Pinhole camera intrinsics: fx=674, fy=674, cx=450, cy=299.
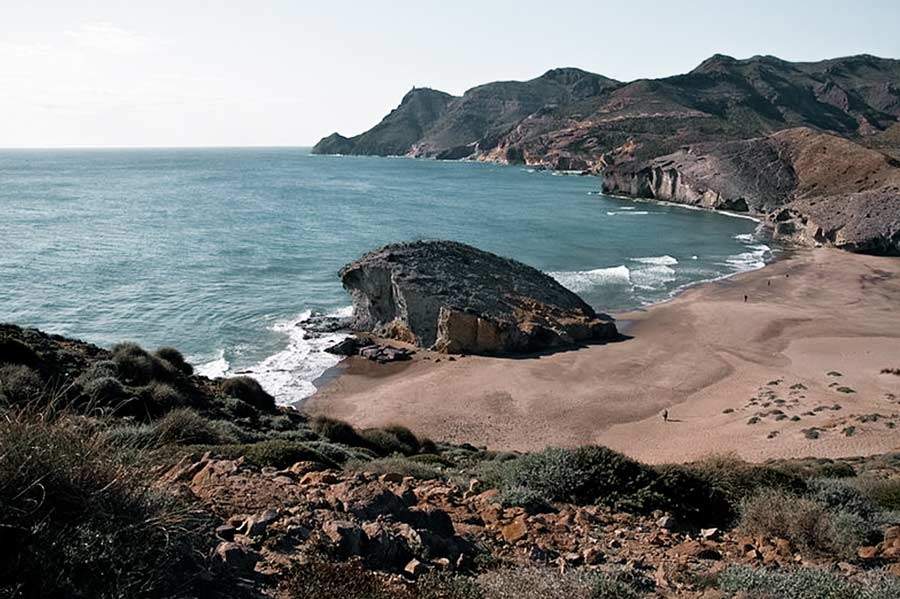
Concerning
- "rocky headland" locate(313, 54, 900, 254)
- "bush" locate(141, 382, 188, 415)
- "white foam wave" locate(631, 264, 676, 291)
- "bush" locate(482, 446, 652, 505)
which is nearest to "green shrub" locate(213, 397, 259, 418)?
"bush" locate(141, 382, 188, 415)

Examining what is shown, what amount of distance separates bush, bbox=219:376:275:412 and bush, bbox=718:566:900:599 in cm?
1570

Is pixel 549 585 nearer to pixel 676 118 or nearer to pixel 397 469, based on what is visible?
pixel 397 469

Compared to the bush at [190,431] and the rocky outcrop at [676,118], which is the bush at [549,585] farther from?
the rocky outcrop at [676,118]

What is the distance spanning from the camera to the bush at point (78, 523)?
4707 millimetres

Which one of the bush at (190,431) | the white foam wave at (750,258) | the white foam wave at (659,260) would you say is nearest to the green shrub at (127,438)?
the bush at (190,431)

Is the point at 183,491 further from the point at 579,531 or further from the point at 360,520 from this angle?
the point at 579,531

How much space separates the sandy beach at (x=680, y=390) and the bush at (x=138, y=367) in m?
9.39

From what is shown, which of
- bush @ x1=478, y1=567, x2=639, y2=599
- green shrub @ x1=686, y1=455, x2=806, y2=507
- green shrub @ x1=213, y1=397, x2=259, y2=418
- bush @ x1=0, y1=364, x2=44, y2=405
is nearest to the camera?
bush @ x1=478, y1=567, x2=639, y2=599

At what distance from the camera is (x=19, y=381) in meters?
14.4

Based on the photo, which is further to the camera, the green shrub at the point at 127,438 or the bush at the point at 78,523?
the green shrub at the point at 127,438

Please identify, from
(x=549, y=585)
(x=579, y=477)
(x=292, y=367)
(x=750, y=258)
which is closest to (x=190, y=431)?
(x=579, y=477)

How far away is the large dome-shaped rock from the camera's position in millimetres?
35469

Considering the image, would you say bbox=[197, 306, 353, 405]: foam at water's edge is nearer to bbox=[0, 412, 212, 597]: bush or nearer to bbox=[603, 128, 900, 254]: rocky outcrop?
bbox=[0, 412, 212, 597]: bush

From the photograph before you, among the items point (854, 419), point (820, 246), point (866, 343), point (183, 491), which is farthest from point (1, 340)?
point (820, 246)
